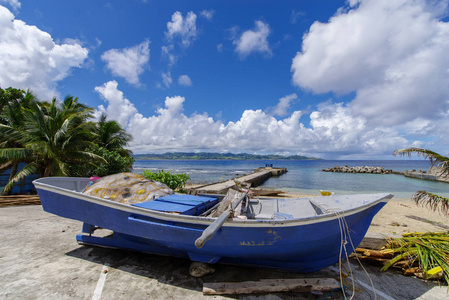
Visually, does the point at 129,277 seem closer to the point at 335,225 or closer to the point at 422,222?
the point at 335,225

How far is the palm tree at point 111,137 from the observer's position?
13.9 meters

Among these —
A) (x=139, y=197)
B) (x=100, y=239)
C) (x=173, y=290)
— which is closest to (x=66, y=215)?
(x=100, y=239)

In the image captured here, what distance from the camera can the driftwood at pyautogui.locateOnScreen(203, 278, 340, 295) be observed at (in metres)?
2.87

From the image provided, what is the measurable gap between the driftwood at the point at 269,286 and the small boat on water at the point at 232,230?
1.12ft

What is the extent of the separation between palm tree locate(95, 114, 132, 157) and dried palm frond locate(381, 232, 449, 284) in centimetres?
1493

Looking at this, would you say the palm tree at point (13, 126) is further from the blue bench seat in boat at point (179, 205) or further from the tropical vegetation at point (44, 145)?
the blue bench seat in boat at point (179, 205)

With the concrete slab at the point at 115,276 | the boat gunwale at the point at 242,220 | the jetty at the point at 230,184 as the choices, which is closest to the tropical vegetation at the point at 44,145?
the jetty at the point at 230,184

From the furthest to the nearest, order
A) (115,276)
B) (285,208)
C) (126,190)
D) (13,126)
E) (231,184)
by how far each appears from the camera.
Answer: (231,184) < (13,126) < (285,208) < (126,190) < (115,276)

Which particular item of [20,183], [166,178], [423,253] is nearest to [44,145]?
[20,183]

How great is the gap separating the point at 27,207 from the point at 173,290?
8279mm

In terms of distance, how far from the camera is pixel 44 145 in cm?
886

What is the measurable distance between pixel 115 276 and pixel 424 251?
5672 mm

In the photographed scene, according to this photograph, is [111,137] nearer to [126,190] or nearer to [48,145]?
[48,145]

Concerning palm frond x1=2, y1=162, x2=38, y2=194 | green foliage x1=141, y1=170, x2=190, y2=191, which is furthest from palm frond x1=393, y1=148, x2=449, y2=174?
palm frond x1=2, y1=162, x2=38, y2=194
